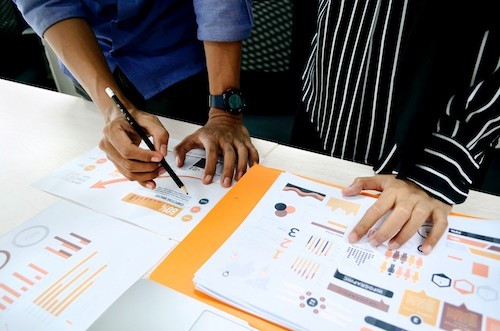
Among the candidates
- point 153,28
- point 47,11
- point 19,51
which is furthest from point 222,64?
point 19,51

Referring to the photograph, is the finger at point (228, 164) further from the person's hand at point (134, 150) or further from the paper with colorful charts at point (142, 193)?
the person's hand at point (134, 150)

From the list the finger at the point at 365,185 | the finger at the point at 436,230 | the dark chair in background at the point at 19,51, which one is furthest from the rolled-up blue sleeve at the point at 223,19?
the dark chair in background at the point at 19,51

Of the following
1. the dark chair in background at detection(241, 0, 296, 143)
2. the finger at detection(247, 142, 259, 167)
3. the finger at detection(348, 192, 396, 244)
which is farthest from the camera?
the dark chair in background at detection(241, 0, 296, 143)

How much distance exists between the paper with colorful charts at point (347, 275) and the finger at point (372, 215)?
0.6 inches

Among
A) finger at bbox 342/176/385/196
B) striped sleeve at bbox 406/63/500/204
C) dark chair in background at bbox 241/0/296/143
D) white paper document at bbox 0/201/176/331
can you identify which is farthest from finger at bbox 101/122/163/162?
dark chair in background at bbox 241/0/296/143

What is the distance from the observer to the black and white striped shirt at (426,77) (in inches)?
20.5

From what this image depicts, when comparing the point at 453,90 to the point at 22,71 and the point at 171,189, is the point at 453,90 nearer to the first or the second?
the point at 171,189

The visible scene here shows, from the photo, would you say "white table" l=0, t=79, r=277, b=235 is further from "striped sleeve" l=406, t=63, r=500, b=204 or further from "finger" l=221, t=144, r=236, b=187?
"striped sleeve" l=406, t=63, r=500, b=204

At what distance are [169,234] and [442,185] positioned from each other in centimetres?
43

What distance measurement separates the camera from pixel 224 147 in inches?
28.4

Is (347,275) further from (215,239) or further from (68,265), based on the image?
(68,265)

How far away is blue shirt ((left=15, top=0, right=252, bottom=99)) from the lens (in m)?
0.80

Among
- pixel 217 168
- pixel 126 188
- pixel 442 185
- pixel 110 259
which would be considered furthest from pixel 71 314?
pixel 442 185

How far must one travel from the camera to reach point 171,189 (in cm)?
65
